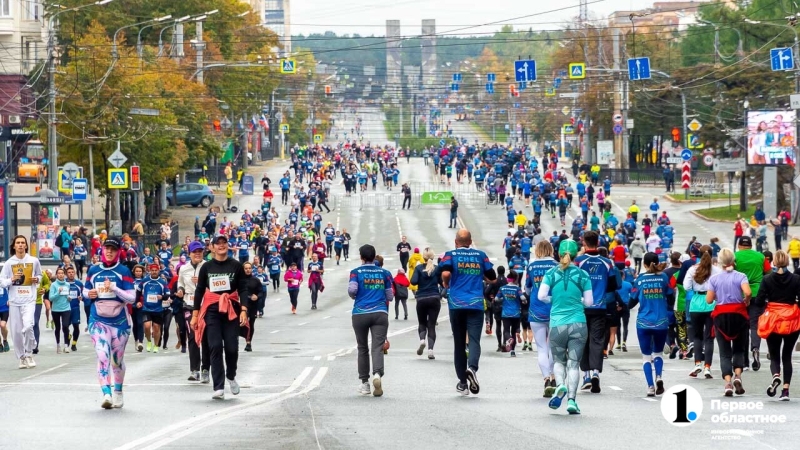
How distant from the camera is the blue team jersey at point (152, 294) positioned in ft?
83.1

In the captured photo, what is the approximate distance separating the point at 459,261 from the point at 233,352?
2504 millimetres

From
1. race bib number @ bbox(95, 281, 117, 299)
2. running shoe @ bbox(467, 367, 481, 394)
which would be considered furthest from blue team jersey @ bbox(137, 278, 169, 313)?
running shoe @ bbox(467, 367, 481, 394)

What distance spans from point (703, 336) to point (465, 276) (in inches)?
168

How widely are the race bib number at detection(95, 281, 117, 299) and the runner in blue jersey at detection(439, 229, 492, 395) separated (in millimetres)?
3328

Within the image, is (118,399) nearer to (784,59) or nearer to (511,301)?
(511,301)

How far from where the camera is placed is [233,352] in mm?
15039

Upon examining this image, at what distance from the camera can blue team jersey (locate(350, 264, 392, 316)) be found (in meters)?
15.9

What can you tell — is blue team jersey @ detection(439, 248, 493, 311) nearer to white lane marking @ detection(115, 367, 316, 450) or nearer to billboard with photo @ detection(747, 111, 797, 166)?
white lane marking @ detection(115, 367, 316, 450)

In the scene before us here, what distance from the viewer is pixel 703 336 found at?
18.3 metres

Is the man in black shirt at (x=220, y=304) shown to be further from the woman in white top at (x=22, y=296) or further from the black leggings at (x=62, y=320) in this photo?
the black leggings at (x=62, y=320)

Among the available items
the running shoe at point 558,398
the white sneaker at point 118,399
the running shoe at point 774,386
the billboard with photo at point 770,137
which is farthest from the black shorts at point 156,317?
the billboard with photo at point 770,137

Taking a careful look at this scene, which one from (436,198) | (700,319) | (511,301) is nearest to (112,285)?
(700,319)

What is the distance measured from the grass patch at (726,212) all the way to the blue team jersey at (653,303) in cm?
4980

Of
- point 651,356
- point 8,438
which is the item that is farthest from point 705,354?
point 8,438
